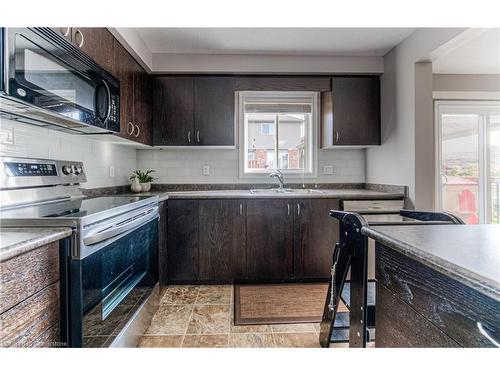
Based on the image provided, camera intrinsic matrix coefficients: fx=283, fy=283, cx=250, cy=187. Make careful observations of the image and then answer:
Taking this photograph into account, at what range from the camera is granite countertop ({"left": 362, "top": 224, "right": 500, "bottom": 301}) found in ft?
1.92

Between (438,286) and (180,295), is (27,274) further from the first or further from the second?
(180,295)

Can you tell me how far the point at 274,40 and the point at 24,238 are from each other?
8.08 feet

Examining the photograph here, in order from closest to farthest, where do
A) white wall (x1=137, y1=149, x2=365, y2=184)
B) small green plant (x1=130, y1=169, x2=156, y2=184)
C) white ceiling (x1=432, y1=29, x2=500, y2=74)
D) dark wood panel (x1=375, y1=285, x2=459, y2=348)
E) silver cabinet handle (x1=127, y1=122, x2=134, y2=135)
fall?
dark wood panel (x1=375, y1=285, x2=459, y2=348) < silver cabinet handle (x1=127, y1=122, x2=134, y2=135) < white ceiling (x1=432, y1=29, x2=500, y2=74) < small green plant (x1=130, y1=169, x2=156, y2=184) < white wall (x1=137, y1=149, x2=365, y2=184)

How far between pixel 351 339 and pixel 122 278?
1.24 meters

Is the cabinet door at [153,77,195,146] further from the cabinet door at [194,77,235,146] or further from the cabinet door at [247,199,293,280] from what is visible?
the cabinet door at [247,199,293,280]

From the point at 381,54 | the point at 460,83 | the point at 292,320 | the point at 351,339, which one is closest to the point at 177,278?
the point at 292,320

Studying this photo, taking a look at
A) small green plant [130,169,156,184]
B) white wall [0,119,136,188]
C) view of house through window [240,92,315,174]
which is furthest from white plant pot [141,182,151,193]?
view of house through window [240,92,315,174]

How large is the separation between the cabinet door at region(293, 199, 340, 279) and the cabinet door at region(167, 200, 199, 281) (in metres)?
0.97

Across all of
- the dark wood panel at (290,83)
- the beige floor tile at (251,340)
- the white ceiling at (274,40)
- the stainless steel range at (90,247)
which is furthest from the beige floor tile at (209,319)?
the white ceiling at (274,40)

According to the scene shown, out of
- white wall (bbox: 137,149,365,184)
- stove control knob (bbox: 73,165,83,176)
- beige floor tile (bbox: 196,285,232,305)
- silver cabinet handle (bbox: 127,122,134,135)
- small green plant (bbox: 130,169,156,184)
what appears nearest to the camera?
stove control knob (bbox: 73,165,83,176)
